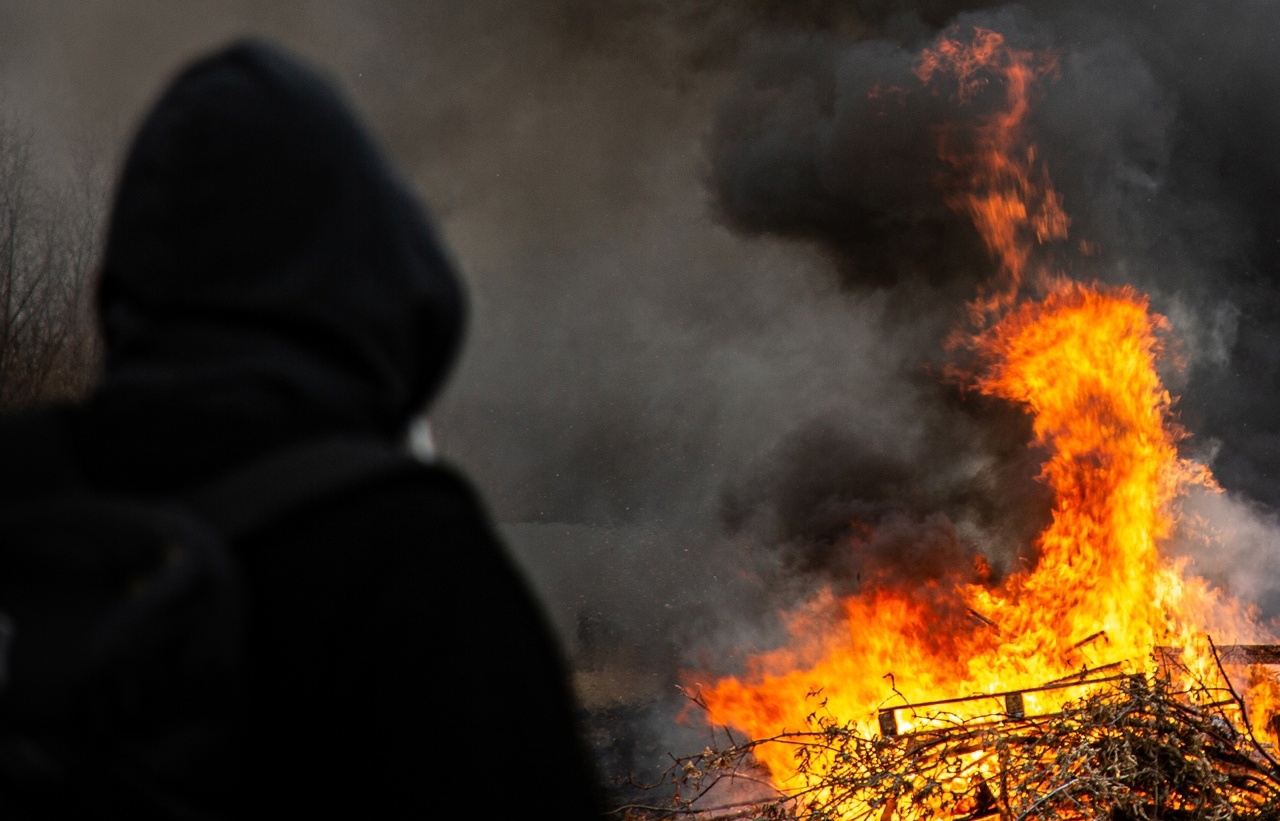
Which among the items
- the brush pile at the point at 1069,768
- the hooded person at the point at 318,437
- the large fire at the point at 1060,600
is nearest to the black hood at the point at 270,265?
the hooded person at the point at 318,437

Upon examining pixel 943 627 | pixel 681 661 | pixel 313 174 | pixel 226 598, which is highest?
pixel 681 661

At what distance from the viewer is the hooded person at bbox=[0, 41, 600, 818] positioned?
774 mm

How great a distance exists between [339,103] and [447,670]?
0.65 meters

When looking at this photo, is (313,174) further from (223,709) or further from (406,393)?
(223,709)

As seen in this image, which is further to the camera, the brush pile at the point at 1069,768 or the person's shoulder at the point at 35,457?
the brush pile at the point at 1069,768

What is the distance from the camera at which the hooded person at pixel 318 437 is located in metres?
0.77

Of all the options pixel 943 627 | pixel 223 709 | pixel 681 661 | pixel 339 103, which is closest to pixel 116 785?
pixel 223 709

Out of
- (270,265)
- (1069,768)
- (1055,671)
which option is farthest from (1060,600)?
(270,265)

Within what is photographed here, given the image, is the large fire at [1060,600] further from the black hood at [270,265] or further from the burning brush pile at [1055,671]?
the black hood at [270,265]

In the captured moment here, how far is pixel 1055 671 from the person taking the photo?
9.01 metres

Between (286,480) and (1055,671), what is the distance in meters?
9.60

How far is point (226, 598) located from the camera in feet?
2.46

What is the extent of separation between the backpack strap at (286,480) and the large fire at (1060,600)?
660cm

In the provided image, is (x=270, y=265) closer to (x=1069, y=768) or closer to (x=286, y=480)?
(x=286, y=480)
